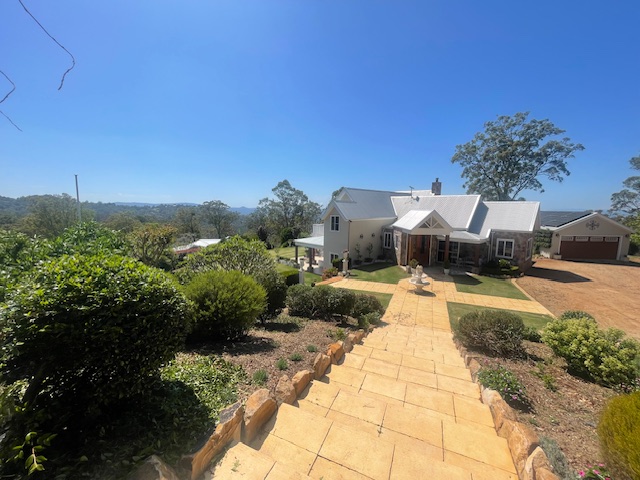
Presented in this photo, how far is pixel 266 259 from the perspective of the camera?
957 cm

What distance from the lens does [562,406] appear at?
4.13 metres

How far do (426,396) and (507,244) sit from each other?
733 inches

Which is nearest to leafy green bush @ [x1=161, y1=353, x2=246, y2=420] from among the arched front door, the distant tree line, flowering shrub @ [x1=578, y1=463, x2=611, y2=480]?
flowering shrub @ [x1=578, y1=463, x2=611, y2=480]

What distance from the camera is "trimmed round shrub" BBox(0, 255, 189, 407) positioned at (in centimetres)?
206

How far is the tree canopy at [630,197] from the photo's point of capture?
32125 mm

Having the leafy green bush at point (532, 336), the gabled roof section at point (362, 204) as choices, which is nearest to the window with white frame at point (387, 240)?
the gabled roof section at point (362, 204)

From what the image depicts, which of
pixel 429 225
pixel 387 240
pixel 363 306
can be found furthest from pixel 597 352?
pixel 387 240

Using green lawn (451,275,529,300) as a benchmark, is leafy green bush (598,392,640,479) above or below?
above

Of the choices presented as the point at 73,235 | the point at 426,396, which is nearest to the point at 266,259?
the point at 73,235

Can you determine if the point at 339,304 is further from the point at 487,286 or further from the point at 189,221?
the point at 189,221

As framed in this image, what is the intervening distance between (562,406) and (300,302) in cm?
639

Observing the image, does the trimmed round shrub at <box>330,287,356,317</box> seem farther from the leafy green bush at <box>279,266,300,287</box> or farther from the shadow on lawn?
the shadow on lawn

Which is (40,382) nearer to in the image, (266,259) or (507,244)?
(266,259)

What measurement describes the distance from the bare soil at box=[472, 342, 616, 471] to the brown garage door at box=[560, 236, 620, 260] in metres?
24.5
